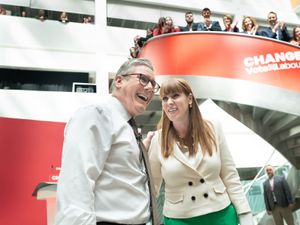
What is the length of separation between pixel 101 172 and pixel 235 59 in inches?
201

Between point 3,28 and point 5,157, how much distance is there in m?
3.46

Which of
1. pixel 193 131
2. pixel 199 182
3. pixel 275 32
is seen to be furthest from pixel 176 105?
pixel 275 32

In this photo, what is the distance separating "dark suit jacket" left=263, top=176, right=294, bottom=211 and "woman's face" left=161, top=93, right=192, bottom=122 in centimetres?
448

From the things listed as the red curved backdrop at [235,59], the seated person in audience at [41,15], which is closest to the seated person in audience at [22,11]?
the seated person in audience at [41,15]

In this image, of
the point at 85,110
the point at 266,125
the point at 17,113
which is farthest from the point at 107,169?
the point at 17,113

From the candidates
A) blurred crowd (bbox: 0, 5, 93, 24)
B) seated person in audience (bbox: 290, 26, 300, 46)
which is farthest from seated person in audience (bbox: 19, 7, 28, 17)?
seated person in audience (bbox: 290, 26, 300, 46)

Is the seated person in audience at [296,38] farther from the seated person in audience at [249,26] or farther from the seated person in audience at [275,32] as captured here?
the seated person in audience at [249,26]

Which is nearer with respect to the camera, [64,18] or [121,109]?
[121,109]

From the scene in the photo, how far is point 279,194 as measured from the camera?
5867 mm

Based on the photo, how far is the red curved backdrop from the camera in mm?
5928

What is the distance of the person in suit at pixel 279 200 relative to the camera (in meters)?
5.79

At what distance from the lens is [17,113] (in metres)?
7.26

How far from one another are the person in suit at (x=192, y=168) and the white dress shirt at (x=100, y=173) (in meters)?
0.59

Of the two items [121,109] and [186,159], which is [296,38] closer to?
[186,159]
